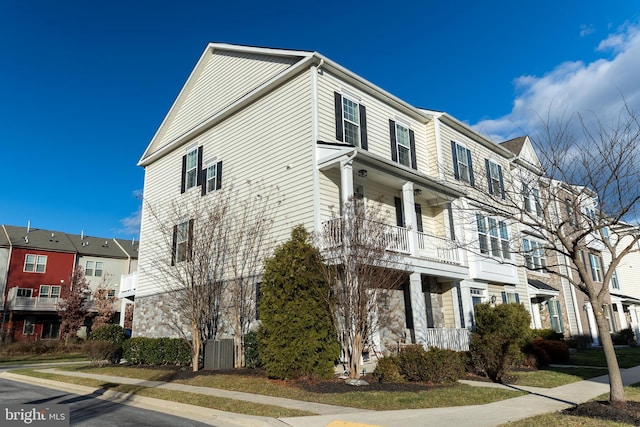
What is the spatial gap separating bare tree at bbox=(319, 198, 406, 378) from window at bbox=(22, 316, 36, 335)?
3568cm

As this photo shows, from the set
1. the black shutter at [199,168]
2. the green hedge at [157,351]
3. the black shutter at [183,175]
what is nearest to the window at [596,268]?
the black shutter at [199,168]

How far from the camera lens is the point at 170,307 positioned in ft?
60.5

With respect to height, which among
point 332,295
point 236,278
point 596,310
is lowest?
point 596,310

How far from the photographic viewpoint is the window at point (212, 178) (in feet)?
60.2

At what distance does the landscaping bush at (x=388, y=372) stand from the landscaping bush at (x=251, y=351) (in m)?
4.07

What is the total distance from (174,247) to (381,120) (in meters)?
10.2

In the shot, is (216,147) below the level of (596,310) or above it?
above

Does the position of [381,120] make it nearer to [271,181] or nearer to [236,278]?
[271,181]

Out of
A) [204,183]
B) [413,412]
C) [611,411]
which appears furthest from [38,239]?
[611,411]

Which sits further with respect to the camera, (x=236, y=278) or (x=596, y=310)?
(x=236, y=278)

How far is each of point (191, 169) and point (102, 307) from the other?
23272mm

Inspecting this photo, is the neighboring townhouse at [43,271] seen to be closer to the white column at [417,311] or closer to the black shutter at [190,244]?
the black shutter at [190,244]

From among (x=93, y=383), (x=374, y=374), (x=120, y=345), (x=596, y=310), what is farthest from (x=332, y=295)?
(x=120, y=345)

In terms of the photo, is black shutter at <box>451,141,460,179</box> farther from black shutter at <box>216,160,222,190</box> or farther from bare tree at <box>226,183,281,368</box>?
black shutter at <box>216,160,222,190</box>
